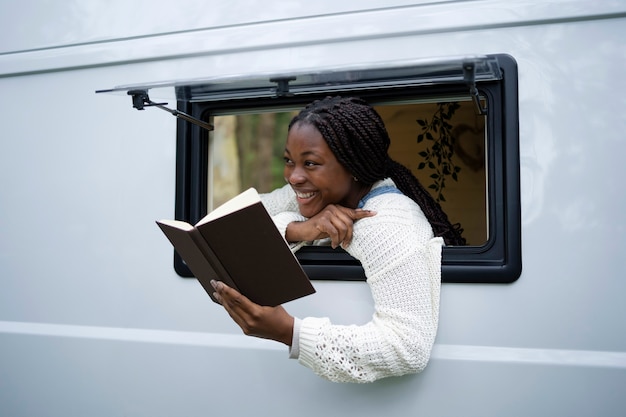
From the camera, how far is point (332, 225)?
1993 mm

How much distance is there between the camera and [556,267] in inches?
74.4

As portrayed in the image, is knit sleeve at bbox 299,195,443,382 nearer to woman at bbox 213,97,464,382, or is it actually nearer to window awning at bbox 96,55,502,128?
woman at bbox 213,97,464,382

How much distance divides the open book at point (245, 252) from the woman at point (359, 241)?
0.05m

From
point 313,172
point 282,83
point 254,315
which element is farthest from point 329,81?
point 254,315

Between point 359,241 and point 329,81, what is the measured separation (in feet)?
1.72

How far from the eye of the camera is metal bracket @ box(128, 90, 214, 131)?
2.08 m

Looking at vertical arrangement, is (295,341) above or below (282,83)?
below

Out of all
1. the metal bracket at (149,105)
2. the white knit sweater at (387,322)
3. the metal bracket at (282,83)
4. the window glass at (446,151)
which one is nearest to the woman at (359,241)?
the white knit sweater at (387,322)

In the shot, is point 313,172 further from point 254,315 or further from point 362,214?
point 254,315

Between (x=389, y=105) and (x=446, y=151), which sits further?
(x=446, y=151)

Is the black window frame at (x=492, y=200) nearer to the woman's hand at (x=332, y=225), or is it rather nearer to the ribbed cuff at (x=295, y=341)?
the woman's hand at (x=332, y=225)

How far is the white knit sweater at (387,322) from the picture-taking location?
186cm

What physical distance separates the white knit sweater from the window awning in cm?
44

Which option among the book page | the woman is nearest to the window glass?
the woman
